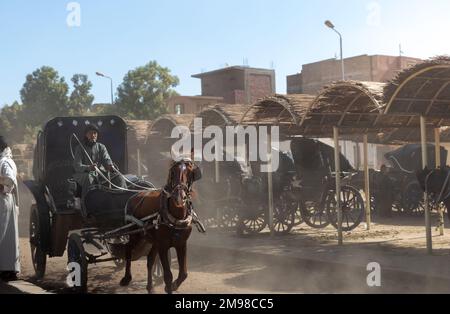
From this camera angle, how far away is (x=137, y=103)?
42281 mm

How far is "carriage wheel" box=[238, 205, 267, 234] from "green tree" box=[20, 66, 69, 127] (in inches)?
1249

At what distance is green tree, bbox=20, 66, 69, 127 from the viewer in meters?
44.2

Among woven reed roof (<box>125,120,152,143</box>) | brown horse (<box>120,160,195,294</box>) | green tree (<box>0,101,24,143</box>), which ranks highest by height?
green tree (<box>0,101,24,143</box>)

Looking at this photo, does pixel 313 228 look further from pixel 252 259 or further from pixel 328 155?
pixel 252 259

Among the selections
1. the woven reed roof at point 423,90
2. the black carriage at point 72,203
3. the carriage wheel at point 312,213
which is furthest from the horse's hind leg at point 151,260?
the carriage wheel at point 312,213

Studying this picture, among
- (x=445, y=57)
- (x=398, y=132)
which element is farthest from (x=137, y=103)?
(x=445, y=57)

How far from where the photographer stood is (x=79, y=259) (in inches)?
323

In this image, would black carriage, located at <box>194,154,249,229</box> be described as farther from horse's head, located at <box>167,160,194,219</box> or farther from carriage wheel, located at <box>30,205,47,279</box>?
horse's head, located at <box>167,160,194,219</box>

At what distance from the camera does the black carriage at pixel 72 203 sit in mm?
8422

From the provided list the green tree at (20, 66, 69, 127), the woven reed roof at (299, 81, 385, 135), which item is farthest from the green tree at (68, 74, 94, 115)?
the woven reed roof at (299, 81, 385, 135)

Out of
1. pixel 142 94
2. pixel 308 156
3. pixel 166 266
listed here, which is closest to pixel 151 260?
pixel 166 266
